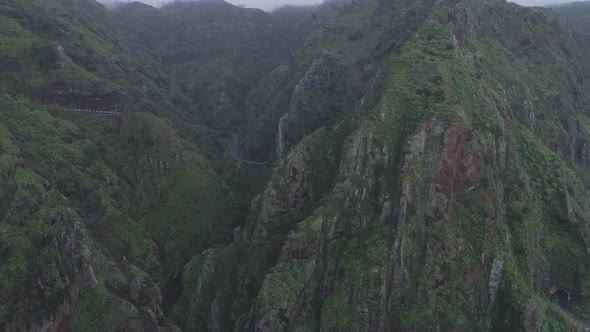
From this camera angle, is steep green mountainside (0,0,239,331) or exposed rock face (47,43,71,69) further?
exposed rock face (47,43,71,69)

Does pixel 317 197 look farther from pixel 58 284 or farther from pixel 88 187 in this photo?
pixel 58 284

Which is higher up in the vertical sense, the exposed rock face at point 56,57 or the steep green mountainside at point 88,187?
the exposed rock face at point 56,57

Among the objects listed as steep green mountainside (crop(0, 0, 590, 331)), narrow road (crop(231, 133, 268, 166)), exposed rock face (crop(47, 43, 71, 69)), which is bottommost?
narrow road (crop(231, 133, 268, 166))

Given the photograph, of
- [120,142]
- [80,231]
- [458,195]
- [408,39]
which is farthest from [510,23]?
[80,231]

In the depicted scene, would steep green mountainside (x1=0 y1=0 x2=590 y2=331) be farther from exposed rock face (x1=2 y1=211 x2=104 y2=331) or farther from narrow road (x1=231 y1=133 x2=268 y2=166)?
narrow road (x1=231 y1=133 x2=268 y2=166)

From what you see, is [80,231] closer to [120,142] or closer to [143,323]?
[143,323]

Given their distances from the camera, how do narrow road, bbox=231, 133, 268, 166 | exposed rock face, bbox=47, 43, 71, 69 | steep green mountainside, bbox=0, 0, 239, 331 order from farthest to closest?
1. narrow road, bbox=231, 133, 268, 166
2. exposed rock face, bbox=47, 43, 71, 69
3. steep green mountainside, bbox=0, 0, 239, 331

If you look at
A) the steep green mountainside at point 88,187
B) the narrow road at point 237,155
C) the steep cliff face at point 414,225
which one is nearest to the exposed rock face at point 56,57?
the steep green mountainside at point 88,187

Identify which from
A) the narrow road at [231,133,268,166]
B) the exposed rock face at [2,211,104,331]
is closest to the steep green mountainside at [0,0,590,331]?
the exposed rock face at [2,211,104,331]

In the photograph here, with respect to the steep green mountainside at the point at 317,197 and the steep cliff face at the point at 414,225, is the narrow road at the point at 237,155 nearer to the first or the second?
the steep green mountainside at the point at 317,197
